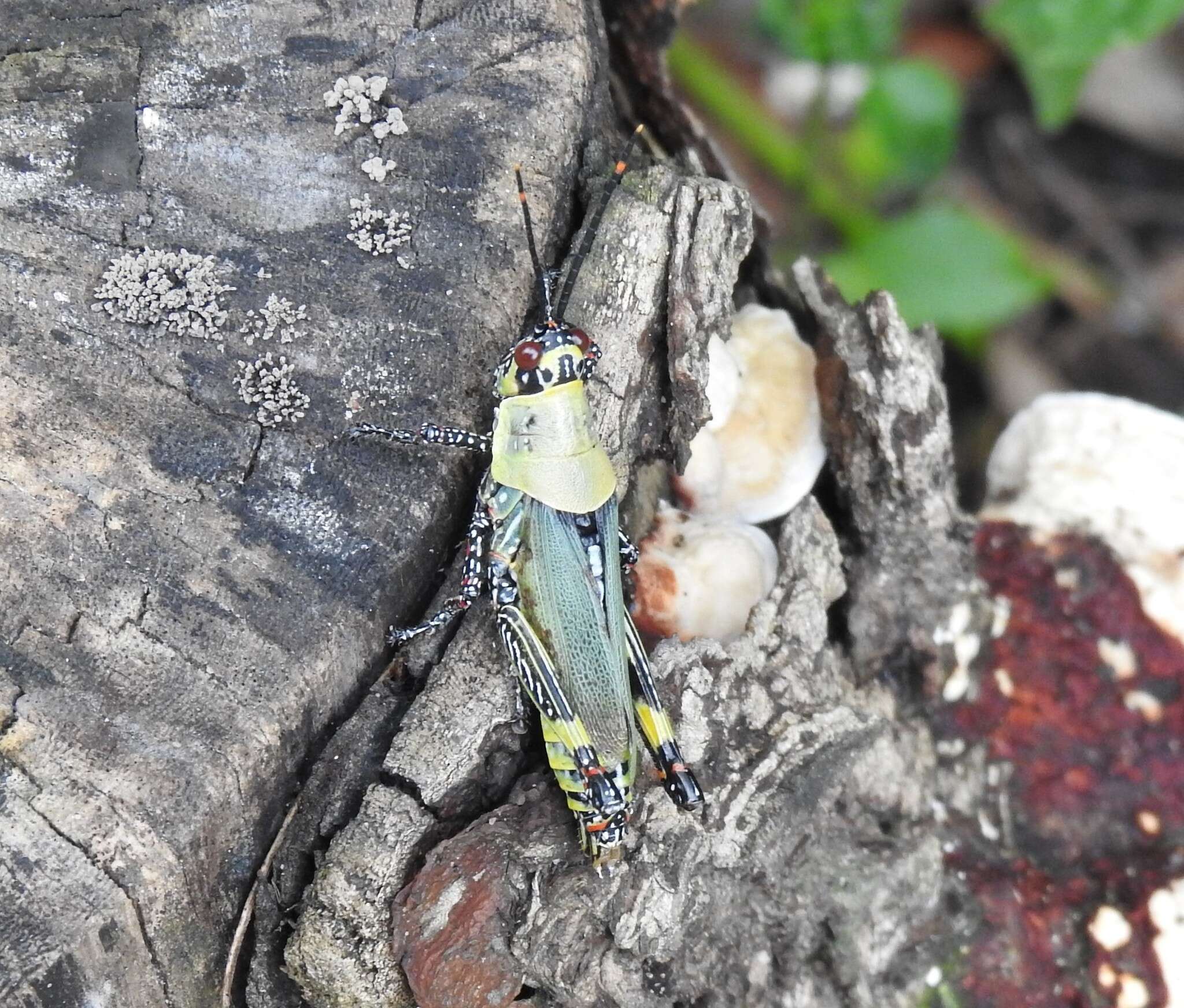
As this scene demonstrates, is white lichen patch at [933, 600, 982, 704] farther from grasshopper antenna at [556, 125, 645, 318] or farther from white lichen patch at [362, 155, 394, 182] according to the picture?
white lichen patch at [362, 155, 394, 182]

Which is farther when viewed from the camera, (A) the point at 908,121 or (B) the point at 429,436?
(A) the point at 908,121

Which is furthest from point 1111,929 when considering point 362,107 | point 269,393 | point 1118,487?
point 362,107

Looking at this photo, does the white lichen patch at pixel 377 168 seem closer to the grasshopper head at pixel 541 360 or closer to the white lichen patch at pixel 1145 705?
the grasshopper head at pixel 541 360

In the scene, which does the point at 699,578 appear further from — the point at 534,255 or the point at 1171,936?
the point at 1171,936

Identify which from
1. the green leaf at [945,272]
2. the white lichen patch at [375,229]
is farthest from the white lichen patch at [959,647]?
the green leaf at [945,272]

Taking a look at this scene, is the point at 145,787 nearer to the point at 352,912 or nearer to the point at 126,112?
the point at 352,912
